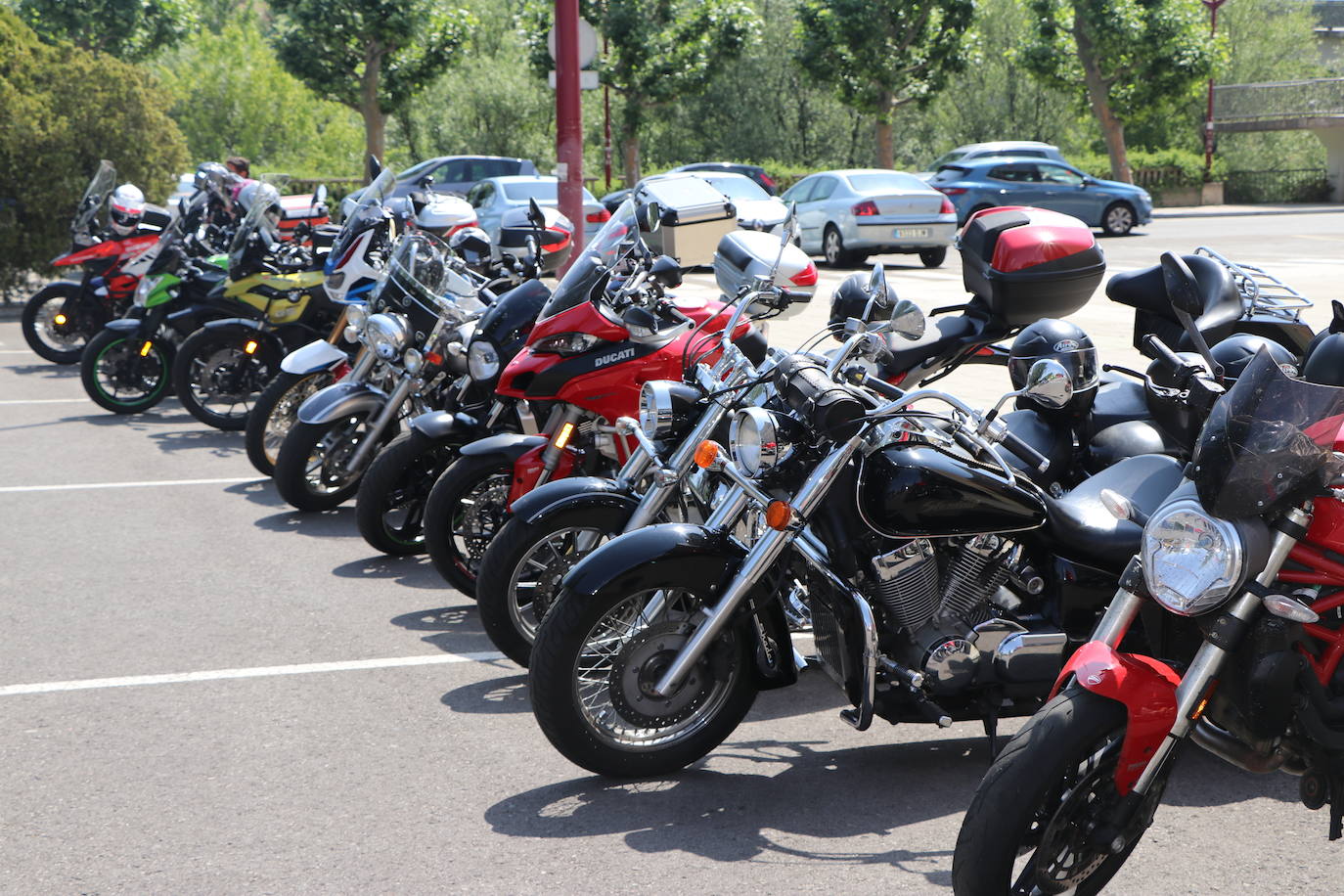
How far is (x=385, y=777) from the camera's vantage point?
13.5 feet

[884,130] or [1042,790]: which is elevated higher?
[884,130]

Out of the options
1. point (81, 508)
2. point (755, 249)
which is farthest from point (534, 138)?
point (755, 249)

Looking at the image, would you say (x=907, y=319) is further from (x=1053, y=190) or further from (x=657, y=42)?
(x=657, y=42)

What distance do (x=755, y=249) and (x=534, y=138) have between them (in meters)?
41.2

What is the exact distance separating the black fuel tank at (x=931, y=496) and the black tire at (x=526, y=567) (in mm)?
1053

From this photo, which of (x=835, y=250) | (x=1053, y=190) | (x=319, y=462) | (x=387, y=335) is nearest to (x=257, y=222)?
(x=319, y=462)

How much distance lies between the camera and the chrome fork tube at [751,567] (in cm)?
375

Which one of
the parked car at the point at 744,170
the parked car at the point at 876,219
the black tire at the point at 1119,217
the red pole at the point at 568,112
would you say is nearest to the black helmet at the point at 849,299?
the red pole at the point at 568,112

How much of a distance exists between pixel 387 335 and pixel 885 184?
15.0 m

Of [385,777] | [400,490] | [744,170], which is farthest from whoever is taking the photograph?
[744,170]

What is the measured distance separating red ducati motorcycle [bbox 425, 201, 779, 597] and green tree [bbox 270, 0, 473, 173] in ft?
87.0

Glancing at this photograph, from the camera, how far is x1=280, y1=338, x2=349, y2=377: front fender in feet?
25.7

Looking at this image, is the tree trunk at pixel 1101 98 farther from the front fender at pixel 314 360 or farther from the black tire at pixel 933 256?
the front fender at pixel 314 360

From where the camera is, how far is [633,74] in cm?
3547
